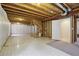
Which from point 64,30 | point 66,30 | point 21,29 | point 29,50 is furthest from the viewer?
point 21,29

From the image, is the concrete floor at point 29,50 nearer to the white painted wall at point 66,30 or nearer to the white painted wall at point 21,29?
the white painted wall at point 66,30

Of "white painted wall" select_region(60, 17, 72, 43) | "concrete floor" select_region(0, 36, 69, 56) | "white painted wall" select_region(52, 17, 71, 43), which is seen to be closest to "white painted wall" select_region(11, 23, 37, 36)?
"white painted wall" select_region(52, 17, 71, 43)

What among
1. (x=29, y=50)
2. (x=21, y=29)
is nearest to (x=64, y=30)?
(x=29, y=50)

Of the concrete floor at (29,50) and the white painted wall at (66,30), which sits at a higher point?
the white painted wall at (66,30)

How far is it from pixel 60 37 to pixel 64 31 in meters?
0.61

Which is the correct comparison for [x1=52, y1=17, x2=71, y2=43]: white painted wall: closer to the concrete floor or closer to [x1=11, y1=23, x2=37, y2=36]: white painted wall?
the concrete floor

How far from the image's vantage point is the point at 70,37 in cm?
604

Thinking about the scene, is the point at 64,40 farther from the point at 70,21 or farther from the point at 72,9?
the point at 72,9

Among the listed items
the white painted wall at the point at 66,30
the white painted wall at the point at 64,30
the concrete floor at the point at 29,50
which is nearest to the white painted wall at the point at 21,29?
the white painted wall at the point at 64,30

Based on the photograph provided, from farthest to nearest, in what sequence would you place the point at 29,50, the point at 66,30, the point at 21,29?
the point at 21,29 < the point at 66,30 < the point at 29,50

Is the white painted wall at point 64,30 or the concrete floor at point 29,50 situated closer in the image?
the concrete floor at point 29,50

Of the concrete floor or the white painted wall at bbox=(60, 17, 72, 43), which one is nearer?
the concrete floor

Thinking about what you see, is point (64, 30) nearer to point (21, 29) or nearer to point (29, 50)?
point (29, 50)

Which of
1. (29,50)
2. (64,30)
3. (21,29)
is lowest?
(29,50)
